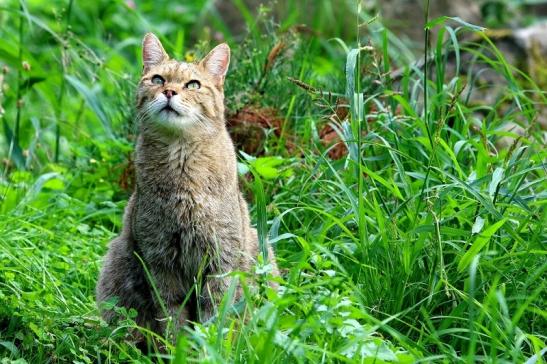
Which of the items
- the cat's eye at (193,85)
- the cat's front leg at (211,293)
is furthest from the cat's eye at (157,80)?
the cat's front leg at (211,293)

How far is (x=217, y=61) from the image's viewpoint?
420cm

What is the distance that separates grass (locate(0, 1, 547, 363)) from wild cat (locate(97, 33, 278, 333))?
0.55ft

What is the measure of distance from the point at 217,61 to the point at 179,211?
0.75 m

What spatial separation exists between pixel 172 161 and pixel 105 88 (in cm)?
225

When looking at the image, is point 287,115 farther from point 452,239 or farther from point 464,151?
point 452,239

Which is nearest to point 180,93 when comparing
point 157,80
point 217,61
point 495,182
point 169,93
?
point 169,93

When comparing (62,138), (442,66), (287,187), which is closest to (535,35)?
(442,66)

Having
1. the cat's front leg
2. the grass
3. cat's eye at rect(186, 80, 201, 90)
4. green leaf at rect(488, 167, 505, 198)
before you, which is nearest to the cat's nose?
cat's eye at rect(186, 80, 201, 90)

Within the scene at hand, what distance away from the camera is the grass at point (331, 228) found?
312cm

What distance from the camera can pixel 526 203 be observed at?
3.75 metres

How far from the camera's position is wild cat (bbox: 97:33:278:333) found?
379 cm

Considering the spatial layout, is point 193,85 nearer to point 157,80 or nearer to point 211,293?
point 157,80

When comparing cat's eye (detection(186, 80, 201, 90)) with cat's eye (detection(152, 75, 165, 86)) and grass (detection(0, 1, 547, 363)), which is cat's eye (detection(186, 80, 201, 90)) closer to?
cat's eye (detection(152, 75, 165, 86))

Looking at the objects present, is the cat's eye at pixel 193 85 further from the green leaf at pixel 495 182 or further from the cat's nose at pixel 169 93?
the green leaf at pixel 495 182
